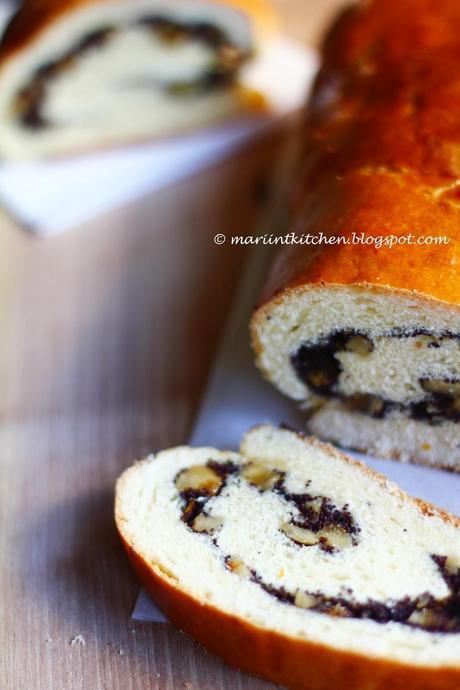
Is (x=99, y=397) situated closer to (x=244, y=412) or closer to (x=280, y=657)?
(x=244, y=412)

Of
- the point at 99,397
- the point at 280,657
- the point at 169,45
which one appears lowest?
the point at 280,657

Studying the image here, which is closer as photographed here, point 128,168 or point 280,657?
point 280,657

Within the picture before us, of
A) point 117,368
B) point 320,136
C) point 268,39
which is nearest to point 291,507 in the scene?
point 117,368

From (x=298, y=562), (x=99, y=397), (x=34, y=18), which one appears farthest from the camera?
(x=34, y=18)

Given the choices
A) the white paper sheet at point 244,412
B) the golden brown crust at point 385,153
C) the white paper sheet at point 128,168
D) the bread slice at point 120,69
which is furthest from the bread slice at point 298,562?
the bread slice at point 120,69

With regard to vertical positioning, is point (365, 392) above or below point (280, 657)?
above

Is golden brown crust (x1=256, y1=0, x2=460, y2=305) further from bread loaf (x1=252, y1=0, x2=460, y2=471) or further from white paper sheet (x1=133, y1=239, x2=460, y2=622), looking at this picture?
white paper sheet (x1=133, y1=239, x2=460, y2=622)

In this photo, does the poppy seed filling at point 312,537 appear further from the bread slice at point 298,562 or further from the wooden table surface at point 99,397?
the wooden table surface at point 99,397

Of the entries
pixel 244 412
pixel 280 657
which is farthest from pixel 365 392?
pixel 280 657
